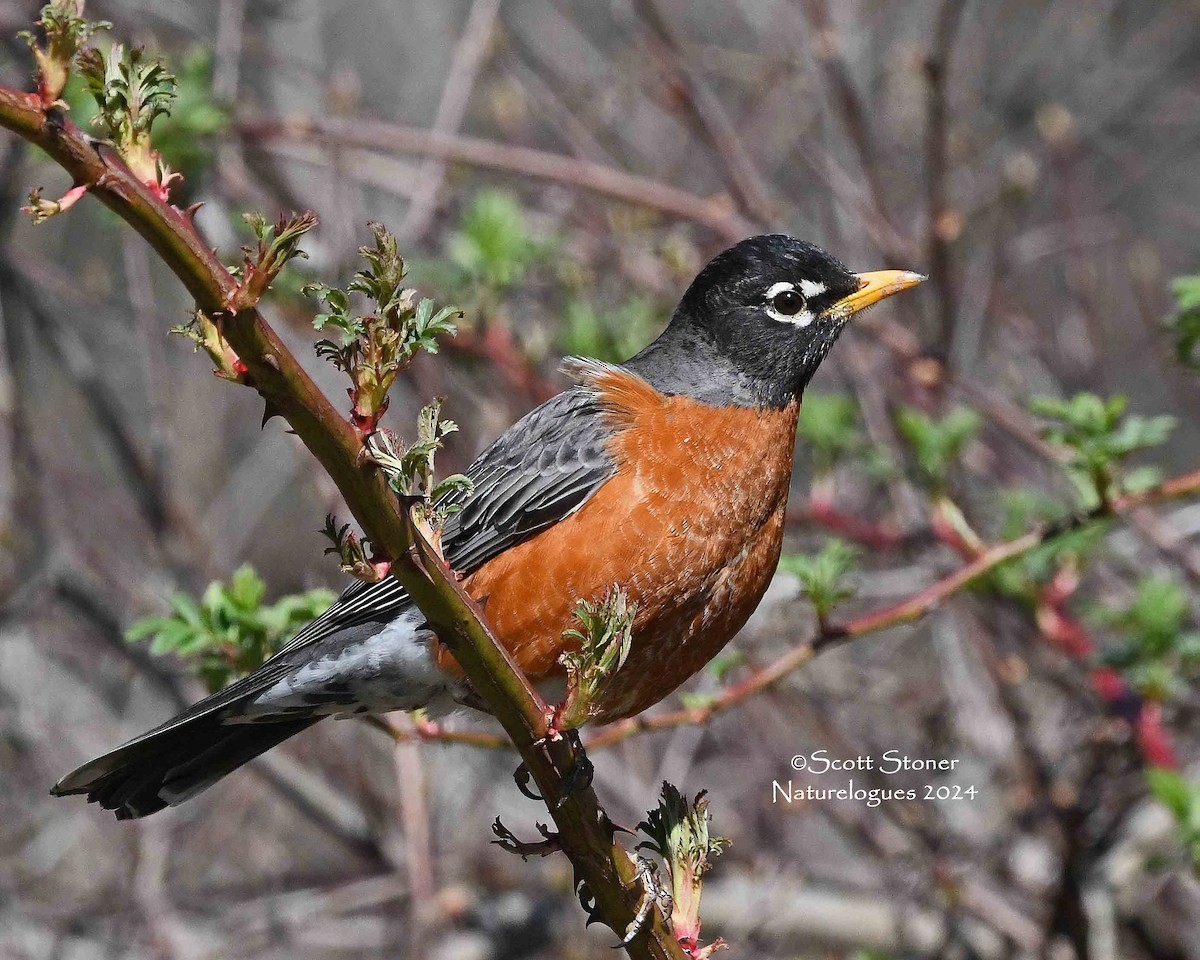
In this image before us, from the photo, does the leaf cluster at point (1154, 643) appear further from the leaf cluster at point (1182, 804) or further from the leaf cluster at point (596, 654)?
the leaf cluster at point (596, 654)

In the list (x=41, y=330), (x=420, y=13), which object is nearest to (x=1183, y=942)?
(x=41, y=330)

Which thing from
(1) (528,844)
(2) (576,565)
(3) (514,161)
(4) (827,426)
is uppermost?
(3) (514,161)

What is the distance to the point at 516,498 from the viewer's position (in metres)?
2.99

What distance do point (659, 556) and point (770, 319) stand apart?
0.87 m

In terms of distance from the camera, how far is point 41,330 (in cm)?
522

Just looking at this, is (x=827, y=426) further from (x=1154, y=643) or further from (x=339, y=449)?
(x=339, y=449)

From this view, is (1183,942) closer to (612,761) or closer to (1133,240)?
(612,761)

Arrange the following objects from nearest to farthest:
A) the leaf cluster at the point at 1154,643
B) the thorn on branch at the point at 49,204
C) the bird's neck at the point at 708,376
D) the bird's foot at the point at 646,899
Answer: the thorn on branch at the point at 49,204 → the bird's foot at the point at 646,899 → the bird's neck at the point at 708,376 → the leaf cluster at the point at 1154,643

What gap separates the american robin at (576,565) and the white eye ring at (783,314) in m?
0.14

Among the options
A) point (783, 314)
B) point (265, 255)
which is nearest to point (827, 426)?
point (783, 314)

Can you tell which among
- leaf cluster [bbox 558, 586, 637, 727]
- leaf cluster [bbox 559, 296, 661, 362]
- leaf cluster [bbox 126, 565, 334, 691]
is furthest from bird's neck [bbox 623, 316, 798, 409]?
leaf cluster [bbox 558, 586, 637, 727]

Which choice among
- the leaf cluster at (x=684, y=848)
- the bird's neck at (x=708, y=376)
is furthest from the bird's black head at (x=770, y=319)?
the leaf cluster at (x=684, y=848)

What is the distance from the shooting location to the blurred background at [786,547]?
405 centimetres

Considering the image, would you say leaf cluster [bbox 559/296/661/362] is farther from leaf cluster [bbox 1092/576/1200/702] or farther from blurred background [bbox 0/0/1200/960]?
leaf cluster [bbox 1092/576/1200/702]
